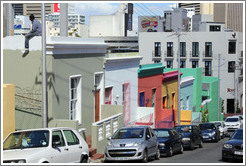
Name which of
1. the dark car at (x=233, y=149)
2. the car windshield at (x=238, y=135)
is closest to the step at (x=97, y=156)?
the dark car at (x=233, y=149)

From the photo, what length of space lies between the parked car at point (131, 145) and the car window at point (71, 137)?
355 centimetres

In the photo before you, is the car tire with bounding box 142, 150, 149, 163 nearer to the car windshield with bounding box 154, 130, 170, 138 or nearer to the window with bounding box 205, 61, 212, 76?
the car windshield with bounding box 154, 130, 170, 138

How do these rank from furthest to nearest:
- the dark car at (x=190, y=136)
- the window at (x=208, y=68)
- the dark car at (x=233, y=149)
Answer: the window at (x=208, y=68) → the dark car at (x=190, y=136) → the dark car at (x=233, y=149)

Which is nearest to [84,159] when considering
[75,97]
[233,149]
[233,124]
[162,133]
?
[233,149]

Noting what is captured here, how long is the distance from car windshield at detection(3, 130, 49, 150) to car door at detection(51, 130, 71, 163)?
245mm

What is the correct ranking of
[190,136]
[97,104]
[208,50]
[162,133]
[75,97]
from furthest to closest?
[208,50] → [97,104] → [190,136] → [75,97] → [162,133]

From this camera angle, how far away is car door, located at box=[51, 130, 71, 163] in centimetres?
1395

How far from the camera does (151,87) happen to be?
37156 millimetres

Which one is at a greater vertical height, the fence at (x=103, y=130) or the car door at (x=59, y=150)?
the car door at (x=59, y=150)

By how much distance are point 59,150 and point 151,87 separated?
76.6 feet

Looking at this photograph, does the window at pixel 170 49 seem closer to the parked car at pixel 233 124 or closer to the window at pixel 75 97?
the parked car at pixel 233 124

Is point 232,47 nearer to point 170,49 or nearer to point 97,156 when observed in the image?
point 170,49

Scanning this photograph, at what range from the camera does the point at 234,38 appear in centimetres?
8744

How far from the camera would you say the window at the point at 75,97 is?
24.2 meters
